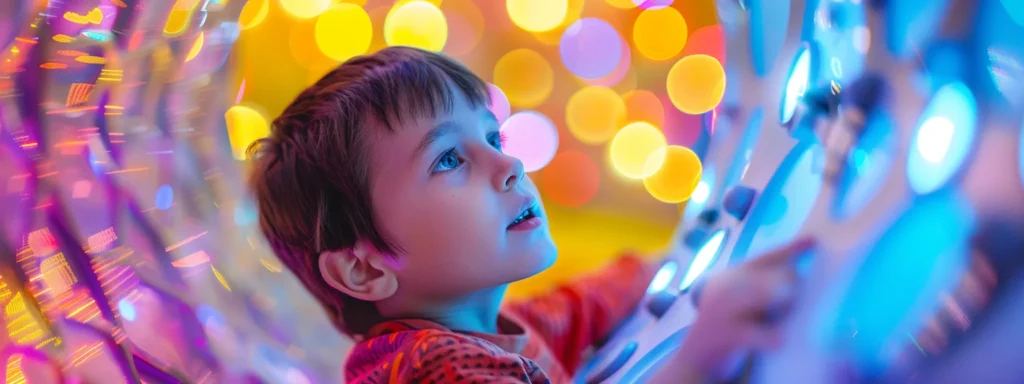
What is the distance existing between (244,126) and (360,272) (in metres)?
0.32

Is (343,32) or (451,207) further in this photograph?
(343,32)

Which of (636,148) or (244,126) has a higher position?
(244,126)

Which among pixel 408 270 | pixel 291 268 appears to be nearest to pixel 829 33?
pixel 408 270

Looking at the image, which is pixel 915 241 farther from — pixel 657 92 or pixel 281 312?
pixel 657 92

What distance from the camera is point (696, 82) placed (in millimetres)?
1187

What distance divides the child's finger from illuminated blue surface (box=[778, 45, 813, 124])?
150 millimetres

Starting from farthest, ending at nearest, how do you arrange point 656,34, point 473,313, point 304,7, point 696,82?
point 656,34
point 696,82
point 304,7
point 473,313

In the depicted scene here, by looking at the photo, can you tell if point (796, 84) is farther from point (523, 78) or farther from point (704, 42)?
→ point (523, 78)

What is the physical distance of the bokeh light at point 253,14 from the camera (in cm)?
86

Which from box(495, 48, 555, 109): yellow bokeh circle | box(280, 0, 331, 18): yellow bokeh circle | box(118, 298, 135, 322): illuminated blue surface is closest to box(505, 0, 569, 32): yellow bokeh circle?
box(495, 48, 555, 109): yellow bokeh circle

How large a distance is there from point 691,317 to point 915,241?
230 mm

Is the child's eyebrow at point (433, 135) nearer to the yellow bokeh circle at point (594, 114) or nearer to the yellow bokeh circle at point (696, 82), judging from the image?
the yellow bokeh circle at point (696, 82)

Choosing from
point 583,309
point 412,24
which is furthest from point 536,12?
point 583,309

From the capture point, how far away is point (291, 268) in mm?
708
